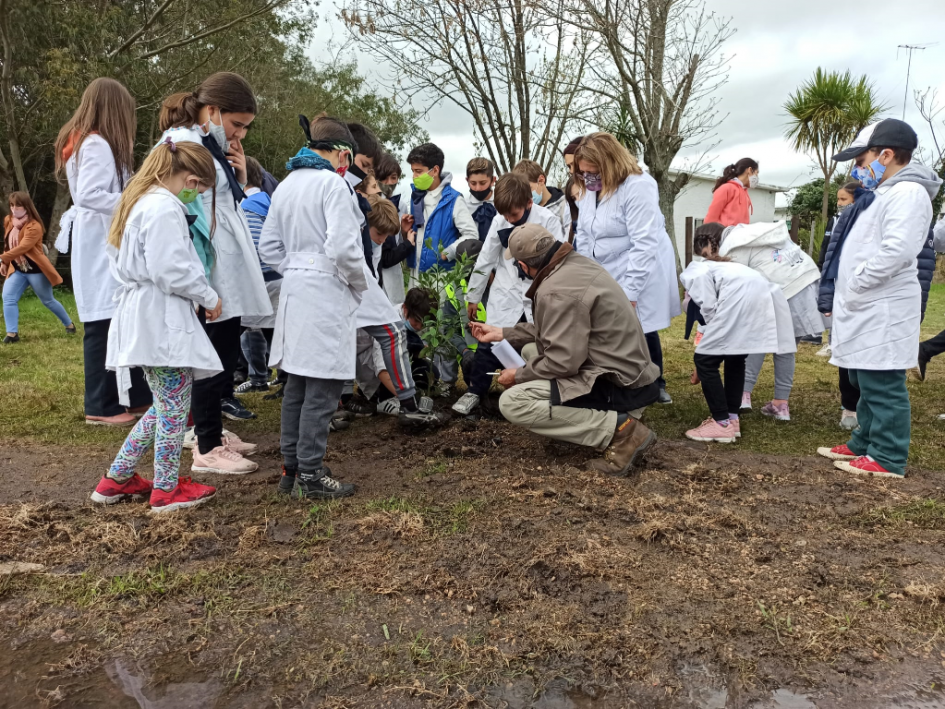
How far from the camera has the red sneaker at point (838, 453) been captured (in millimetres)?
4445

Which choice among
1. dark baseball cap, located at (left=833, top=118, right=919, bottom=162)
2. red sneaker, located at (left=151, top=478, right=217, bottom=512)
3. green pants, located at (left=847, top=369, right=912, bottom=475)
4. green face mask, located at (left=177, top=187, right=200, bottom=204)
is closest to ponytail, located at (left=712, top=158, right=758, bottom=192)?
dark baseball cap, located at (left=833, top=118, right=919, bottom=162)

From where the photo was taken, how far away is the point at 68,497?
3951 millimetres

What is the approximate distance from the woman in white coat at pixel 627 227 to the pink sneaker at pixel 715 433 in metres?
0.77

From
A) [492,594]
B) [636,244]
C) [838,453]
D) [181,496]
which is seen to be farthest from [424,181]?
[492,594]

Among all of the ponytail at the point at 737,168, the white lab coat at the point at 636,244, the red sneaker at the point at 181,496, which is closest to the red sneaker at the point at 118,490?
the red sneaker at the point at 181,496

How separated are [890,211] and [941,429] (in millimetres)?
2072

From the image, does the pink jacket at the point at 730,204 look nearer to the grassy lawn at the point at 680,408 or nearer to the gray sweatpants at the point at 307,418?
the grassy lawn at the point at 680,408

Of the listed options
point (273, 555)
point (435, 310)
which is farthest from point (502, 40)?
point (273, 555)

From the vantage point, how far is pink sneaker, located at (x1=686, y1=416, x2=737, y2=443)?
193 inches

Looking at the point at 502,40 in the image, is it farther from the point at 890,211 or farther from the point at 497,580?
the point at 497,580

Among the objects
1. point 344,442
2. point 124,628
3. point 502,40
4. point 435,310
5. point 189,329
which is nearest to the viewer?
point 124,628

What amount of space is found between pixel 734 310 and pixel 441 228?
2414 mm

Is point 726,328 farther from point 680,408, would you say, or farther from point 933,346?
point 933,346

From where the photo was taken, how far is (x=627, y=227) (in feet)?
16.5
